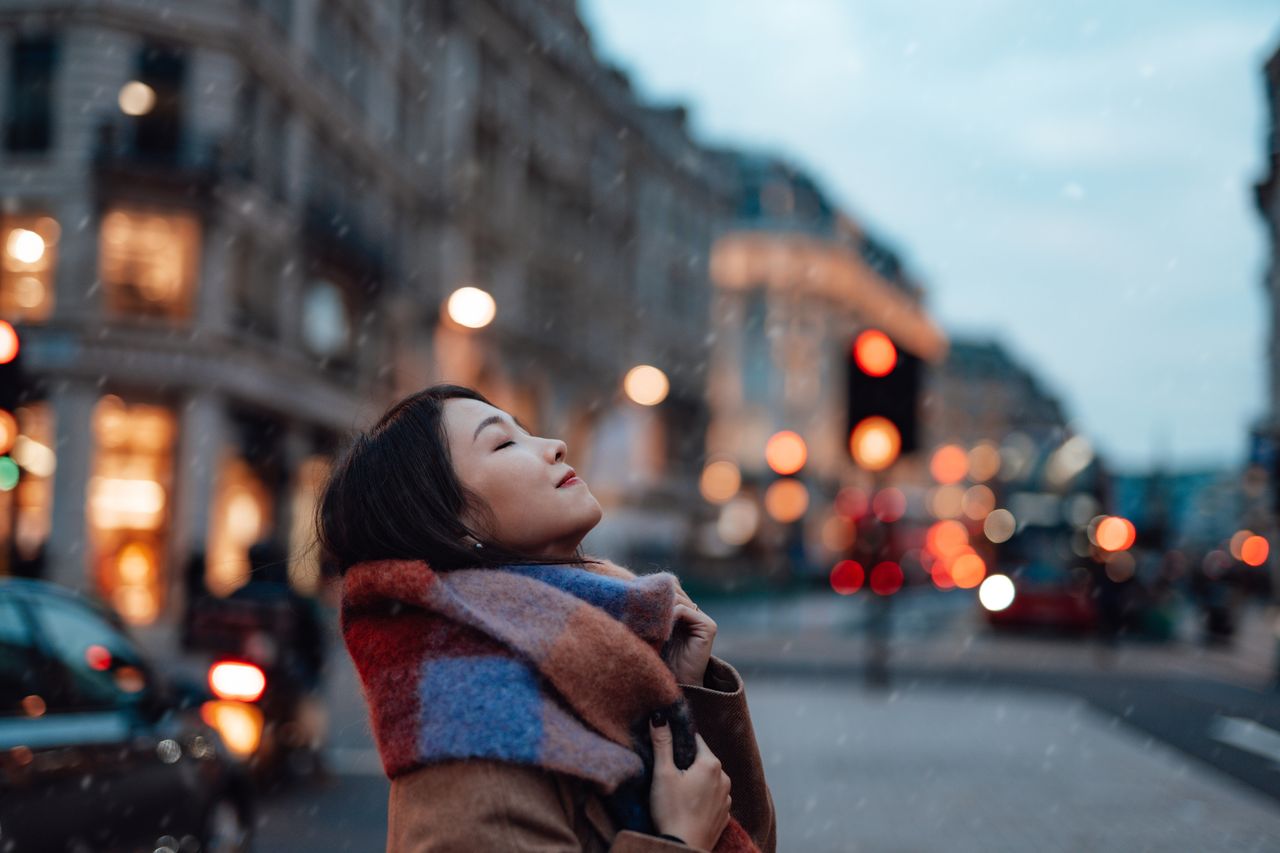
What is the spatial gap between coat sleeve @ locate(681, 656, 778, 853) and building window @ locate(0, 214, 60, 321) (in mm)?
28215

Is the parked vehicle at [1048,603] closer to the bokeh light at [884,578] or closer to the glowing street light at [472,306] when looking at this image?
the bokeh light at [884,578]

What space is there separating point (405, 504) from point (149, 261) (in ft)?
92.1

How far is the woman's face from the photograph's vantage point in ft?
7.39

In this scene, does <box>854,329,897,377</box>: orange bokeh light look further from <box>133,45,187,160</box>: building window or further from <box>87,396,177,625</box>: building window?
<box>133,45,187,160</box>: building window

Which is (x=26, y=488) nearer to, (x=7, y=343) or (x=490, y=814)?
(x=7, y=343)

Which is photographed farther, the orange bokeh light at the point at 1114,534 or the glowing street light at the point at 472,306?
the orange bokeh light at the point at 1114,534

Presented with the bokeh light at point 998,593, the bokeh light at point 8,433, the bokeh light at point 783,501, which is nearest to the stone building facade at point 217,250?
the bokeh light at point 8,433

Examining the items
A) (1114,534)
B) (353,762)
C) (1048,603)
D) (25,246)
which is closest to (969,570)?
(1048,603)

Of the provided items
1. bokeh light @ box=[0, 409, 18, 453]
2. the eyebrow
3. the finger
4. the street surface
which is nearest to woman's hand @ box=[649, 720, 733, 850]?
the finger

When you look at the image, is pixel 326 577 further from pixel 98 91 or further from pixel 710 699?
pixel 98 91

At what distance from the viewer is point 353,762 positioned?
12.6 metres

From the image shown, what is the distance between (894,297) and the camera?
5037 inches

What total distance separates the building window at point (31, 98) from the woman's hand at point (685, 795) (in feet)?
96.3

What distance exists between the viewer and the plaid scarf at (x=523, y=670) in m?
1.96
